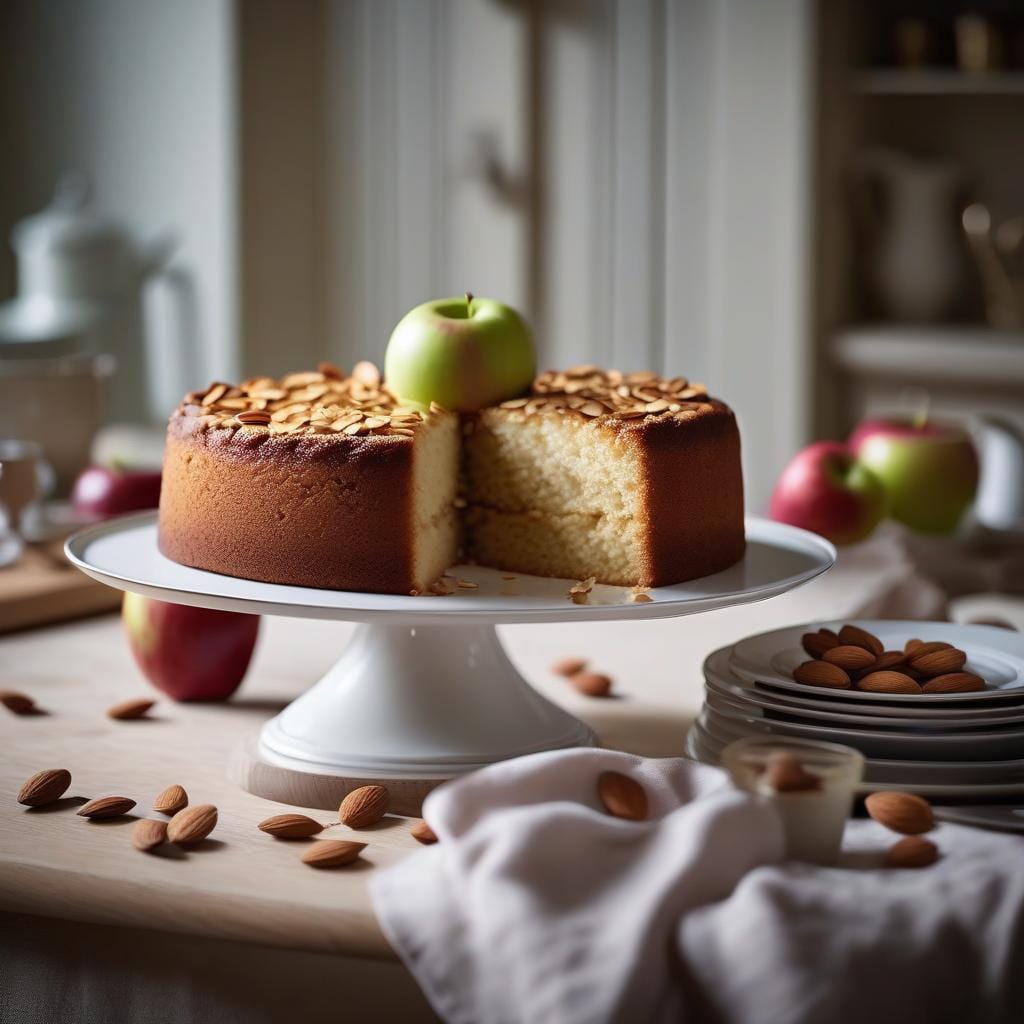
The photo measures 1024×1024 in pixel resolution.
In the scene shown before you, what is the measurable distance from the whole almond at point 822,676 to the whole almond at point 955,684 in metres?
0.06

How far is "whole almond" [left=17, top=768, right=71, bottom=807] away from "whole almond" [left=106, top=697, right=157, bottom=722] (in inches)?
8.4

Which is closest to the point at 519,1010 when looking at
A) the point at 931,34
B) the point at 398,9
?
the point at 931,34

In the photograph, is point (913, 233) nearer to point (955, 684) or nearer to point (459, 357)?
point (459, 357)

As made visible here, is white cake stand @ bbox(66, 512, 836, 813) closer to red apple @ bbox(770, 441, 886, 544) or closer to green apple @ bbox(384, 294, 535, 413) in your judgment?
green apple @ bbox(384, 294, 535, 413)

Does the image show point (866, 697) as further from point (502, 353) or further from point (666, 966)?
point (502, 353)

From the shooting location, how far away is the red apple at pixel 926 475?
2.03m

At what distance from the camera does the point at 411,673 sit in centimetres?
117

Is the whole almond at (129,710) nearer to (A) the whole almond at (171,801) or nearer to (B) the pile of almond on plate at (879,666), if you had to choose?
(A) the whole almond at (171,801)

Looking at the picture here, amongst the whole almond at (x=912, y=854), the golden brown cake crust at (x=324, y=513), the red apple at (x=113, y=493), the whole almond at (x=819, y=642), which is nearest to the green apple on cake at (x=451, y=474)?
the golden brown cake crust at (x=324, y=513)

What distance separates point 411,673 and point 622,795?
0.87ft

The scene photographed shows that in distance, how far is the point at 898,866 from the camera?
35.1 inches

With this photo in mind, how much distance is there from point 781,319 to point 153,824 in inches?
103

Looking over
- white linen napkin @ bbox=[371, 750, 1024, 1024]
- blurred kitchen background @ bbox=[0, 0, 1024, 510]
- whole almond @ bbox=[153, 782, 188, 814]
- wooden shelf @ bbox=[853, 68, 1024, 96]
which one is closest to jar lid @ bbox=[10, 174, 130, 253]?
blurred kitchen background @ bbox=[0, 0, 1024, 510]

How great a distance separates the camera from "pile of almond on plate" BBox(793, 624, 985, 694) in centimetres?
104
